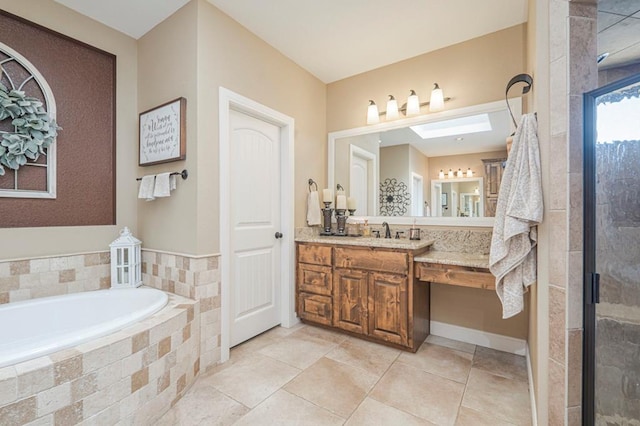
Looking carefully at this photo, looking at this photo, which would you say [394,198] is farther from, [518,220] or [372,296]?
[518,220]

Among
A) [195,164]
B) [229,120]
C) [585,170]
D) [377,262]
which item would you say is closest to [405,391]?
[377,262]

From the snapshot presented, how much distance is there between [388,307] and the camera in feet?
7.92

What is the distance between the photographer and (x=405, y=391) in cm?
189

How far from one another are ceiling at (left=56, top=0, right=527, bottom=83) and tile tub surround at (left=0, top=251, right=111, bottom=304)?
1.91 meters

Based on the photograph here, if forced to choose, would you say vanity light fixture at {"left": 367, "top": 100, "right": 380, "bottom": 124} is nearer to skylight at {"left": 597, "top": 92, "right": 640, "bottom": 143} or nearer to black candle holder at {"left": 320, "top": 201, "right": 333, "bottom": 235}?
black candle holder at {"left": 320, "top": 201, "right": 333, "bottom": 235}

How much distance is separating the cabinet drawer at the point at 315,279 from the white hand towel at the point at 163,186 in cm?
141

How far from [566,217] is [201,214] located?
211cm

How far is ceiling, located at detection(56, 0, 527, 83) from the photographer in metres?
2.17

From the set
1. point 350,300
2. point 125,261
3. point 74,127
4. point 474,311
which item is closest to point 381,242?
point 350,300

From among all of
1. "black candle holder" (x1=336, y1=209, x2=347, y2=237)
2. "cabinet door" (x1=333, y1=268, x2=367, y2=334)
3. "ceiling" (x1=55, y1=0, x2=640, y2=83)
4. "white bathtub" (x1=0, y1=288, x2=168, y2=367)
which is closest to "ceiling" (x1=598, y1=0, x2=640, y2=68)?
"ceiling" (x1=55, y1=0, x2=640, y2=83)

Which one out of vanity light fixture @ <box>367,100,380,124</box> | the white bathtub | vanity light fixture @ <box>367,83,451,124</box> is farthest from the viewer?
vanity light fixture @ <box>367,100,380,124</box>

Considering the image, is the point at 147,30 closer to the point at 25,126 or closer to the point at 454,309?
the point at 25,126

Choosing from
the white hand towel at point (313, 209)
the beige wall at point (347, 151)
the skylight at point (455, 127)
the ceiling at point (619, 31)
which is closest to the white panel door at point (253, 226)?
the white hand towel at point (313, 209)

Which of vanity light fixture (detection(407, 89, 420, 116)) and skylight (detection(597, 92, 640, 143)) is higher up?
vanity light fixture (detection(407, 89, 420, 116))
